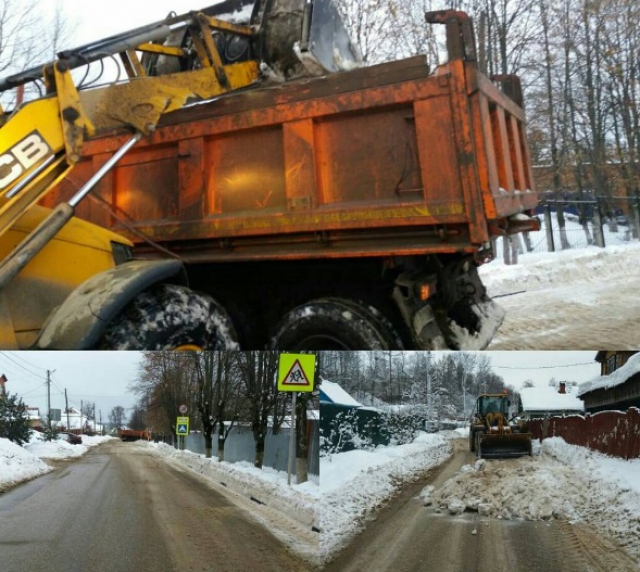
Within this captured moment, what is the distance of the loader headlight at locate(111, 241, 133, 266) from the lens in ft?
9.96

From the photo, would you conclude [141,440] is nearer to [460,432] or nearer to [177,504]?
[177,504]

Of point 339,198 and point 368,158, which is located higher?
point 368,158

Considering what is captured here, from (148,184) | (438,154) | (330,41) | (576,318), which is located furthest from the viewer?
(576,318)

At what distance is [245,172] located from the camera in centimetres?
319

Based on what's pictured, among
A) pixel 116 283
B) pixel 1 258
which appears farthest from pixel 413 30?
pixel 1 258

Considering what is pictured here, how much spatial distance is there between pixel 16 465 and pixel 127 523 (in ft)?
1.47

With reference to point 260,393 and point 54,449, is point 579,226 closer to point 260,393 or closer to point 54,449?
point 260,393

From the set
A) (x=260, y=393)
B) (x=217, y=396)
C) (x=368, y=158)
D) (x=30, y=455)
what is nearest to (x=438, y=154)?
(x=368, y=158)

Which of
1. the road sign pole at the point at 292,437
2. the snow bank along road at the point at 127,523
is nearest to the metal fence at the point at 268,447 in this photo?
the road sign pole at the point at 292,437

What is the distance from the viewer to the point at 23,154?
2.39m

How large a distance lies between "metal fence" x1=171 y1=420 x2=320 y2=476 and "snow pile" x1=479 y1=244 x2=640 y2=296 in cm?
201

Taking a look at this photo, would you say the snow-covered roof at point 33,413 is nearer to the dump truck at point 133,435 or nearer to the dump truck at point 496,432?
the dump truck at point 133,435

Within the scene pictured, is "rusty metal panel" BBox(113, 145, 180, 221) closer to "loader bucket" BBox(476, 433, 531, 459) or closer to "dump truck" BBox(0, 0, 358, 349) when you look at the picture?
"dump truck" BBox(0, 0, 358, 349)

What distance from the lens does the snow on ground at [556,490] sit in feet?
7.36
